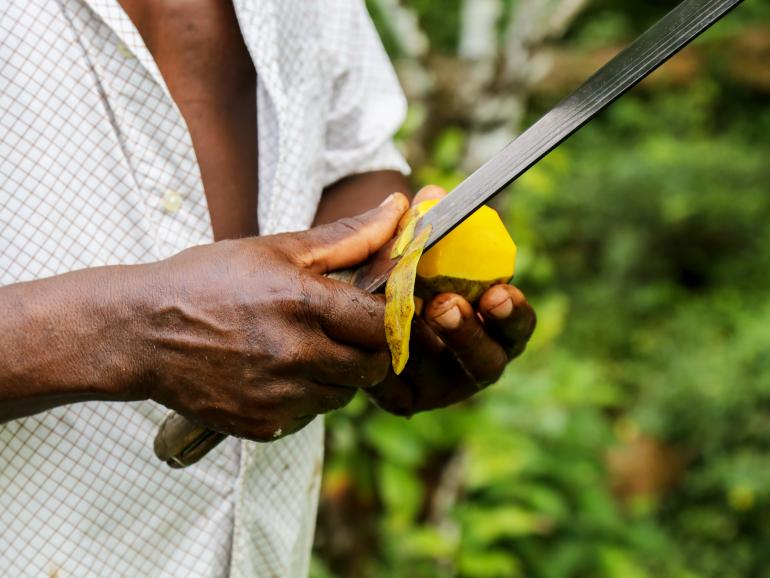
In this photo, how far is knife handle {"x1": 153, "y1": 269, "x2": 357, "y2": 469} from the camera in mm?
1098

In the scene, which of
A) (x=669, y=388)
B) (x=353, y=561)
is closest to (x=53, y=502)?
(x=353, y=561)

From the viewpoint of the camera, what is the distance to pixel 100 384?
1.01 meters

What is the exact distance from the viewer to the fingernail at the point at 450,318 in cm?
121

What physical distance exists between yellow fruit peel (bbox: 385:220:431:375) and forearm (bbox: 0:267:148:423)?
27 cm

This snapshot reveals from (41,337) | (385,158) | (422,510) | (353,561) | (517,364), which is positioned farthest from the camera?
(517,364)

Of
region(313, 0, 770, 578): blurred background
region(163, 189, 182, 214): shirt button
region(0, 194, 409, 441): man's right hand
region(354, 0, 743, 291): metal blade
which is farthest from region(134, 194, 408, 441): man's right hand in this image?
region(313, 0, 770, 578): blurred background

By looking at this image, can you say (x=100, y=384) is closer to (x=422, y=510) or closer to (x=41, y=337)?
(x=41, y=337)

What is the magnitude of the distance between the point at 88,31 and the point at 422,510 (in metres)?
2.43

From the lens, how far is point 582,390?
346cm

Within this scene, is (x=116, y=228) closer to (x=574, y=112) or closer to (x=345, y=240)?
(x=345, y=240)

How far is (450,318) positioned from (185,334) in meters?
0.37

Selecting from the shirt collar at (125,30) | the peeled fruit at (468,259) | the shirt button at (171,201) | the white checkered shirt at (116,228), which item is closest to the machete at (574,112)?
the peeled fruit at (468,259)

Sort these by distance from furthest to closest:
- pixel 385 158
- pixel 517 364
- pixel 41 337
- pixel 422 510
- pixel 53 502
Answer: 1. pixel 517 364
2. pixel 422 510
3. pixel 385 158
4. pixel 53 502
5. pixel 41 337

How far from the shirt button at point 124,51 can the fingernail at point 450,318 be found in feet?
1.70
